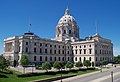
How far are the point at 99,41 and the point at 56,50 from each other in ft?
89.6

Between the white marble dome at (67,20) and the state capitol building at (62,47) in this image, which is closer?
the state capitol building at (62,47)

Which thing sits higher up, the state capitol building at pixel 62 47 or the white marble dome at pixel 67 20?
the white marble dome at pixel 67 20

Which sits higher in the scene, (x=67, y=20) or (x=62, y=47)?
(x=67, y=20)

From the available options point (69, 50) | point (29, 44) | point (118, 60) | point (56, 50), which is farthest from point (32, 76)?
point (118, 60)

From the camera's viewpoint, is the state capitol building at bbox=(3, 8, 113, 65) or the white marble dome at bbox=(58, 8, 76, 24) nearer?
the state capitol building at bbox=(3, 8, 113, 65)

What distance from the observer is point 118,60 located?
109812 mm

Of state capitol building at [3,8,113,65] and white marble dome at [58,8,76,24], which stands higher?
white marble dome at [58,8,76,24]

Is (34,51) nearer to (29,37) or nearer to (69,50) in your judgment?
(29,37)

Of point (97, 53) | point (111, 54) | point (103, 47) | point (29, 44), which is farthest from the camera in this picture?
point (111, 54)

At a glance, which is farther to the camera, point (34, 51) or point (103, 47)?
point (103, 47)

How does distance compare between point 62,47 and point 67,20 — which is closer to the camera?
point 62,47

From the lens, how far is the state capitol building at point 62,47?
283 ft

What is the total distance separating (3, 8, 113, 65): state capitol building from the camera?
3396 inches

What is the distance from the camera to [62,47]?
105 m
